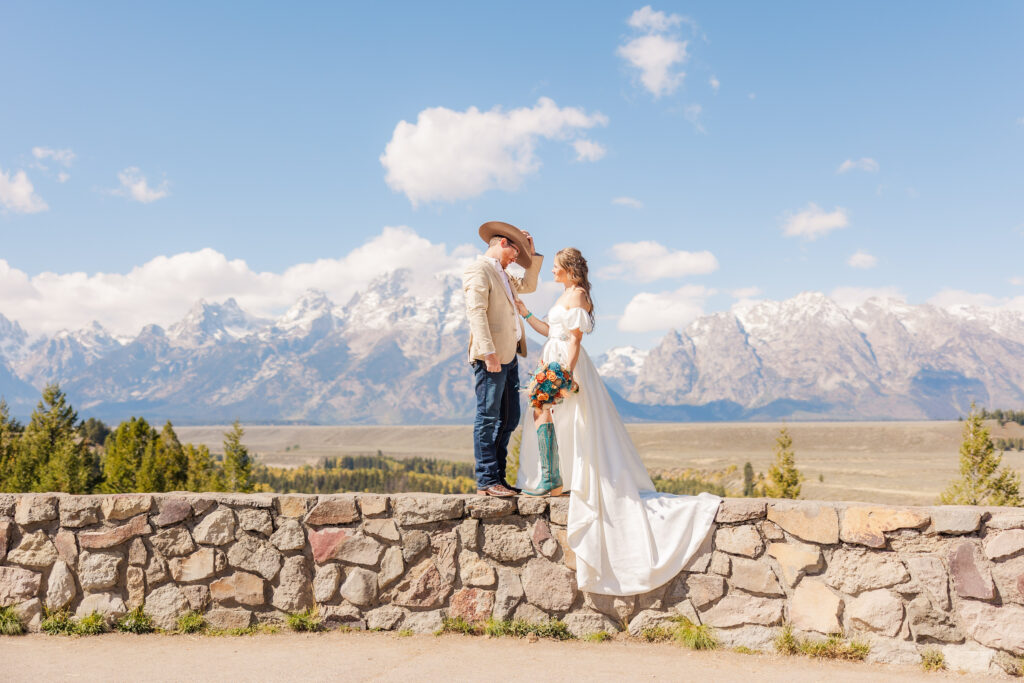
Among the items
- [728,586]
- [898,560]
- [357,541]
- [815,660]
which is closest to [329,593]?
[357,541]

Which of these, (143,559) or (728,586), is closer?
(728,586)

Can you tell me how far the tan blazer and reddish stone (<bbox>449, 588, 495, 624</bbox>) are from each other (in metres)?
2.16

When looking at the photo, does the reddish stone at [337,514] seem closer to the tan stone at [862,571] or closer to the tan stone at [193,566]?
the tan stone at [193,566]

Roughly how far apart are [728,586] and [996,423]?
227m

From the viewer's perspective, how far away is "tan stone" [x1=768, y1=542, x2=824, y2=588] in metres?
5.78

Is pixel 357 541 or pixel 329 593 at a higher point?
pixel 357 541

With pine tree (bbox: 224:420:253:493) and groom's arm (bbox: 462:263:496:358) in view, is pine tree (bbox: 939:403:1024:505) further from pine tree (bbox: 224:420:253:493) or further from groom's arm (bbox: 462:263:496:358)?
pine tree (bbox: 224:420:253:493)

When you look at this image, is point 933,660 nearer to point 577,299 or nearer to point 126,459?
point 577,299

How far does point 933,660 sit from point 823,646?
0.80m

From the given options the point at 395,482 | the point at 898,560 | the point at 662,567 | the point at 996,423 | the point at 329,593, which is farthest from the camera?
the point at 996,423

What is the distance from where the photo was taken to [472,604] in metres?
6.32

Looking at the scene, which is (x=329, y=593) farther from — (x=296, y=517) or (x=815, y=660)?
(x=815, y=660)

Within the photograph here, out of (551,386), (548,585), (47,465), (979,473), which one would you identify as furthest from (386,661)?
(979,473)

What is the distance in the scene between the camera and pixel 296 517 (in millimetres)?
6473
